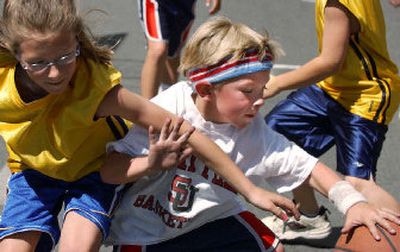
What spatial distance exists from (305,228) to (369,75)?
958 millimetres

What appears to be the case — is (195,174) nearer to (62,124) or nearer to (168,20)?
(62,124)

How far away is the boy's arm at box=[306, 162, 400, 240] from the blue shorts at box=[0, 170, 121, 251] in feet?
2.92

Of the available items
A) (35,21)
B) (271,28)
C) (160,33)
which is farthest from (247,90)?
(271,28)

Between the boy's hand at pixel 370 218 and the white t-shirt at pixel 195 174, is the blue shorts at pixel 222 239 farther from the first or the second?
the boy's hand at pixel 370 218

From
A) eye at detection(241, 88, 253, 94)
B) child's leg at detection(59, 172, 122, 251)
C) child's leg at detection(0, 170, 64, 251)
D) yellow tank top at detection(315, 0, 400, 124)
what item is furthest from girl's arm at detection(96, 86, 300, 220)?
yellow tank top at detection(315, 0, 400, 124)

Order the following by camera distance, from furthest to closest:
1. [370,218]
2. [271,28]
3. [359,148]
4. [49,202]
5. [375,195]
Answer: [271,28]
[359,148]
[375,195]
[49,202]
[370,218]

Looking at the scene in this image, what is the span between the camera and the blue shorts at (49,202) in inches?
138

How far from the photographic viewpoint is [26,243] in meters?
3.49

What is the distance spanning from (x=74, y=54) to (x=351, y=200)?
47.6 inches

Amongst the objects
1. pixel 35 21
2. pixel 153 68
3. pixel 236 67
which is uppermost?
pixel 35 21

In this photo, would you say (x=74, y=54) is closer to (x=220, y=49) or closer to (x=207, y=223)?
(x=220, y=49)

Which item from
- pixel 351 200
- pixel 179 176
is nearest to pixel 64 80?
pixel 179 176

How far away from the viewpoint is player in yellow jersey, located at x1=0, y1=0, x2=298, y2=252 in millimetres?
3211

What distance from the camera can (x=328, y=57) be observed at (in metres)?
3.99
